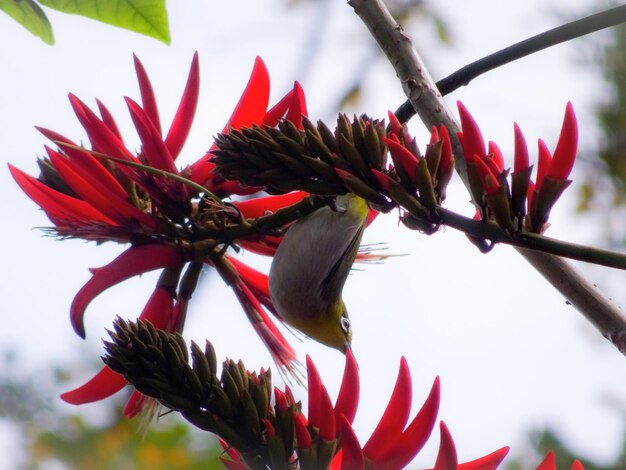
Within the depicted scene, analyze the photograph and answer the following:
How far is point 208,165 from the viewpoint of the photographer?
110cm

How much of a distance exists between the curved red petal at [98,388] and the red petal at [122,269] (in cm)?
8

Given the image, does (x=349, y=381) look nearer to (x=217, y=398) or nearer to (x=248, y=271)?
(x=217, y=398)

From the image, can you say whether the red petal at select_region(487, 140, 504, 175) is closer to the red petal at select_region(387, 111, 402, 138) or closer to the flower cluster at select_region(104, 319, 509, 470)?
the red petal at select_region(387, 111, 402, 138)

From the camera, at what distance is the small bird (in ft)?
3.12

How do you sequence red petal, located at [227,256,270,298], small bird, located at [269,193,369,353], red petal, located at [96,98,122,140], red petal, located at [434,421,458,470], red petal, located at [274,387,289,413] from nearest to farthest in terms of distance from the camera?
red petal, located at [434,421,458,470], red petal, located at [274,387,289,413], small bird, located at [269,193,369,353], red petal, located at [96,98,122,140], red petal, located at [227,256,270,298]

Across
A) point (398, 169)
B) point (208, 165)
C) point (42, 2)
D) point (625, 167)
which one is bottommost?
point (625, 167)

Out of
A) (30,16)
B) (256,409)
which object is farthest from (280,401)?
(30,16)

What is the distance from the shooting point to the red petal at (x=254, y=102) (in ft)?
3.51

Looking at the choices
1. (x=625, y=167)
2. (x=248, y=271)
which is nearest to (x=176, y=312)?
(x=248, y=271)

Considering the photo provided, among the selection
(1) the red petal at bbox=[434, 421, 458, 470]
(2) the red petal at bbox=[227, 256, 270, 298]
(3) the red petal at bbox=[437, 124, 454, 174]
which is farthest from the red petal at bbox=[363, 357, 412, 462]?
(2) the red petal at bbox=[227, 256, 270, 298]

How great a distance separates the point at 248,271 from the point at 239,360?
1.27 feet

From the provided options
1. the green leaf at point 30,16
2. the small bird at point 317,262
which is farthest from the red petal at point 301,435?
the green leaf at point 30,16

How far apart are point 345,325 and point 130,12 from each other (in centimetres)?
54

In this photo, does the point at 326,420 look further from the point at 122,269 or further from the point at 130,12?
the point at 130,12
